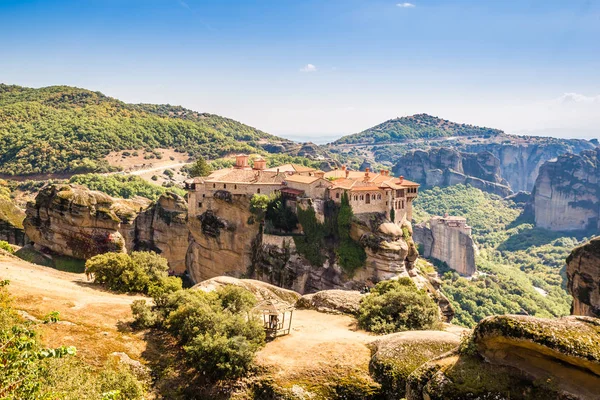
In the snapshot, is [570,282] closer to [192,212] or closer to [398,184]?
[398,184]

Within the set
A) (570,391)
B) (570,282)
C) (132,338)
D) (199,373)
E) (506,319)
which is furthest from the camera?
(570,282)

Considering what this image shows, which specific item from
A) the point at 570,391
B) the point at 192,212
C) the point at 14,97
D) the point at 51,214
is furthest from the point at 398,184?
the point at 14,97

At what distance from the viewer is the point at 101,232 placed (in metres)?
47.3

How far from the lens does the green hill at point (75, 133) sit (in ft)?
359

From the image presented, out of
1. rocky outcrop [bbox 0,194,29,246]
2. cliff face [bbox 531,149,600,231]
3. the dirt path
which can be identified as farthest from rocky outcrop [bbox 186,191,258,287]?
cliff face [bbox 531,149,600,231]

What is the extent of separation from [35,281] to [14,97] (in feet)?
543

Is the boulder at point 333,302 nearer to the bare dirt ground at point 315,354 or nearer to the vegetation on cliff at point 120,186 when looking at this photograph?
the bare dirt ground at point 315,354

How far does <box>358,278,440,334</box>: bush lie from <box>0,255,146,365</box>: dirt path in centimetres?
1160

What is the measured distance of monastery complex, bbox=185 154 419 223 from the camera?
4950cm

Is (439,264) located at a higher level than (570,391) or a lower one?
lower

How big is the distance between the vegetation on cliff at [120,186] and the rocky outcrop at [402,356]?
252 ft

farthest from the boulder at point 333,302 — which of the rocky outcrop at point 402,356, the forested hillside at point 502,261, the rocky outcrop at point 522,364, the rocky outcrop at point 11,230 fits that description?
the forested hillside at point 502,261

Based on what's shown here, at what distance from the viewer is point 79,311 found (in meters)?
21.2

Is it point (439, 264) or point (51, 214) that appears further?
point (439, 264)
